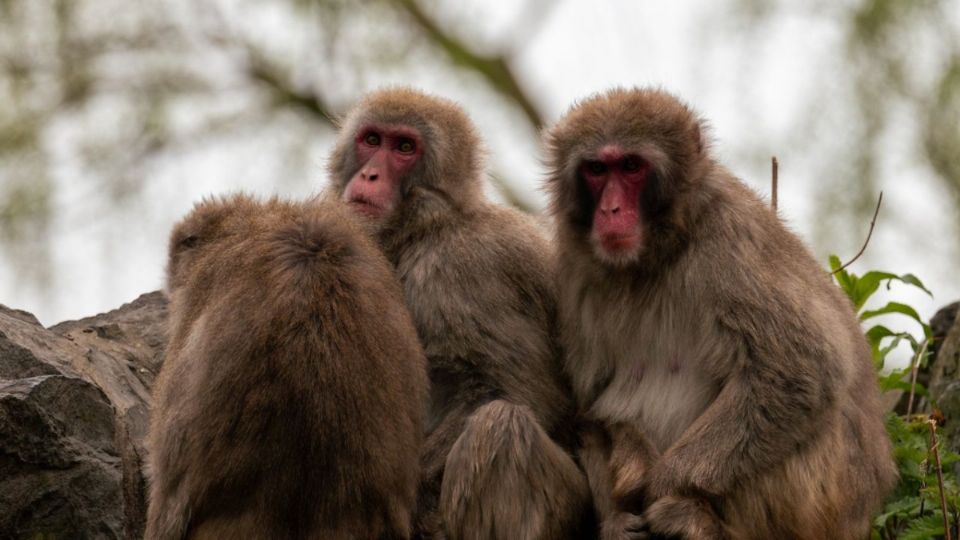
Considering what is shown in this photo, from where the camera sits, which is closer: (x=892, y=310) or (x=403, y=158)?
(x=403, y=158)

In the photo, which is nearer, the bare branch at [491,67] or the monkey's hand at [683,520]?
the monkey's hand at [683,520]

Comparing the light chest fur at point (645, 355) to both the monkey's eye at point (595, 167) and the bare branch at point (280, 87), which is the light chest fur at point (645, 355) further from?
the bare branch at point (280, 87)

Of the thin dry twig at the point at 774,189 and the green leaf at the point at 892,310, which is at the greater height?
the thin dry twig at the point at 774,189

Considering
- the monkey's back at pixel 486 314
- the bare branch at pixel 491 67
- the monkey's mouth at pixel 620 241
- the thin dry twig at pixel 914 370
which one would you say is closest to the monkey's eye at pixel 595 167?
the monkey's mouth at pixel 620 241

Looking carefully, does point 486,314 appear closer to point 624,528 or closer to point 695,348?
point 695,348

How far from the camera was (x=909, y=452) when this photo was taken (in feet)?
25.5

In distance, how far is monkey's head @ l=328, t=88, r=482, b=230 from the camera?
7707 mm

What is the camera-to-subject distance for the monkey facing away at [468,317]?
6.80 m

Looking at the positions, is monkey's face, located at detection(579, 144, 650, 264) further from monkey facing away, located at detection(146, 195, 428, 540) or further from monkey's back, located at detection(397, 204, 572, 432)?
monkey facing away, located at detection(146, 195, 428, 540)

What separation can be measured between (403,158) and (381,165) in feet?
0.42

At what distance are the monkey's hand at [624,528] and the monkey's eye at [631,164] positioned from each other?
138cm

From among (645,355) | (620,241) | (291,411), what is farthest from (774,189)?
(291,411)

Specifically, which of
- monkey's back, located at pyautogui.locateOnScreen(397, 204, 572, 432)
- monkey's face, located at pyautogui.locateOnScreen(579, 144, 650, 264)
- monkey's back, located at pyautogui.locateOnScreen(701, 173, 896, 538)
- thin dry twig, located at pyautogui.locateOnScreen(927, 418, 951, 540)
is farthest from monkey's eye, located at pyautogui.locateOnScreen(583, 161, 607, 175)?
thin dry twig, located at pyautogui.locateOnScreen(927, 418, 951, 540)

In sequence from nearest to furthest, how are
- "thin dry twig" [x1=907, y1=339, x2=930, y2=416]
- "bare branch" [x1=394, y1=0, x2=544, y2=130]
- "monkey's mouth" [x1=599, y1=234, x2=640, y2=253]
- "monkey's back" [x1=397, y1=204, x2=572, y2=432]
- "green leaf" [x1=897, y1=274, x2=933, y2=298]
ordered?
"monkey's mouth" [x1=599, y1=234, x2=640, y2=253], "monkey's back" [x1=397, y1=204, x2=572, y2=432], "thin dry twig" [x1=907, y1=339, x2=930, y2=416], "green leaf" [x1=897, y1=274, x2=933, y2=298], "bare branch" [x1=394, y1=0, x2=544, y2=130]
